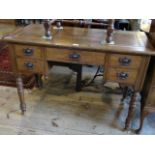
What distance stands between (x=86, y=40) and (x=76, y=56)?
0.15 meters

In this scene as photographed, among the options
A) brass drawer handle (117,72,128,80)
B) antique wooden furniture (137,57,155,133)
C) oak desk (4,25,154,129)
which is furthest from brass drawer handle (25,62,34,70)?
antique wooden furniture (137,57,155,133)

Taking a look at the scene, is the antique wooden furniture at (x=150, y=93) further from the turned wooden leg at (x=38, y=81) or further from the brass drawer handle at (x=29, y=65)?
the turned wooden leg at (x=38, y=81)

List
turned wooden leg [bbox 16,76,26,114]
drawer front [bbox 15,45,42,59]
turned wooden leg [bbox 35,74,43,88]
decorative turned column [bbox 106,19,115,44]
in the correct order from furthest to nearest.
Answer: turned wooden leg [bbox 35,74,43,88] < turned wooden leg [bbox 16,76,26,114] < drawer front [bbox 15,45,42,59] < decorative turned column [bbox 106,19,115,44]

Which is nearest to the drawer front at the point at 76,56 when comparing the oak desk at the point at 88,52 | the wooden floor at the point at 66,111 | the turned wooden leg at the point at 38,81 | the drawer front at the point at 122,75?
the oak desk at the point at 88,52

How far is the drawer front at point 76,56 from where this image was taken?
4.42 feet

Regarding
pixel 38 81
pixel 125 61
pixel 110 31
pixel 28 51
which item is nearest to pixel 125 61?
pixel 125 61

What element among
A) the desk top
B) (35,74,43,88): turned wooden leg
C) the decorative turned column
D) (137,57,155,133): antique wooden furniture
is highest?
the decorative turned column

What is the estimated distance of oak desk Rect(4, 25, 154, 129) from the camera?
→ 1306 millimetres

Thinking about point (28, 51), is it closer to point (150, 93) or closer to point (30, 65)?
point (30, 65)

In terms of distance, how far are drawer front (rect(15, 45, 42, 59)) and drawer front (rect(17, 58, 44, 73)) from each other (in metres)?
0.04

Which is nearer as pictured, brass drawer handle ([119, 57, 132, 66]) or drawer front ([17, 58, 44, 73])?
brass drawer handle ([119, 57, 132, 66])

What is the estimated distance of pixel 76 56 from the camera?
4.48 feet

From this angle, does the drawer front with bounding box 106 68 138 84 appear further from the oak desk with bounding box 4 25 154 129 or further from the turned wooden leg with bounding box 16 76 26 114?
the turned wooden leg with bounding box 16 76 26 114
